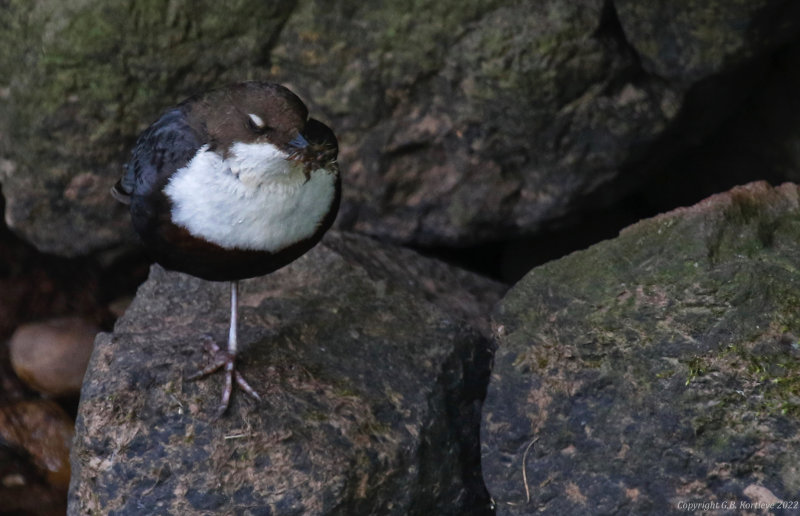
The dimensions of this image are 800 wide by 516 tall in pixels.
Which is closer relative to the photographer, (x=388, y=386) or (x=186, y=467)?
(x=186, y=467)

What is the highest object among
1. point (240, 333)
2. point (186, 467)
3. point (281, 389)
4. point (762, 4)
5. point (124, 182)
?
point (762, 4)

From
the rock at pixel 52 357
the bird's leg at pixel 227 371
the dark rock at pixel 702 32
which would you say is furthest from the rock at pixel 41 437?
the dark rock at pixel 702 32

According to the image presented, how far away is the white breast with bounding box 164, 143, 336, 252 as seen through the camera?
2.63 m

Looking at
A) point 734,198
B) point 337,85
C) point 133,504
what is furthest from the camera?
point 337,85

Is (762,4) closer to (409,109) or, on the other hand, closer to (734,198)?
(734,198)

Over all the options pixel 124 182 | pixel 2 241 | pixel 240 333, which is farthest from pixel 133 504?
pixel 2 241

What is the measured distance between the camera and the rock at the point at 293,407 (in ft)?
8.79

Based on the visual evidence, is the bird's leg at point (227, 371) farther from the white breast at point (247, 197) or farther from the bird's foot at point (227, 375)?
the white breast at point (247, 197)

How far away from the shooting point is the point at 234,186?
2.64 metres

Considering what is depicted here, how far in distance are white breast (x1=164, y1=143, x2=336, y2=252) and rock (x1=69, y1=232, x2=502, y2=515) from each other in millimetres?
468

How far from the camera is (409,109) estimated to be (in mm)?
3873

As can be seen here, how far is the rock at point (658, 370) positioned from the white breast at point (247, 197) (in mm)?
688

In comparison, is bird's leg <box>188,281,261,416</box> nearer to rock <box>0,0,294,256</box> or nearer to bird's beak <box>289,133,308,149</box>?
bird's beak <box>289,133,308,149</box>

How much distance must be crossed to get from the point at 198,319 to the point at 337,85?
117 centimetres
